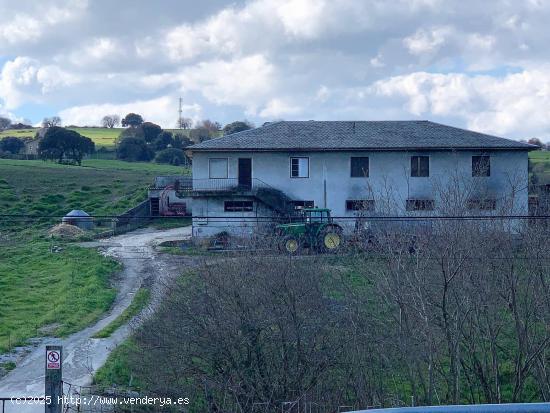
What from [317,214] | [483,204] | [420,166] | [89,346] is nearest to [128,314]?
[89,346]

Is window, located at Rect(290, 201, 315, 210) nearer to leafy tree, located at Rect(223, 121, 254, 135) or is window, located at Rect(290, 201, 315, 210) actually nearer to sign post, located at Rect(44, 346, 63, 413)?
sign post, located at Rect(44, 346, 63, 413)

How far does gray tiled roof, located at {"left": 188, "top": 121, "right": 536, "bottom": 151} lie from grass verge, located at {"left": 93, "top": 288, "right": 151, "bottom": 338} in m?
17.9

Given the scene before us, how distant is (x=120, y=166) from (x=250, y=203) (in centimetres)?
4765

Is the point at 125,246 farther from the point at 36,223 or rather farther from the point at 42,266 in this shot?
the point at 36,223

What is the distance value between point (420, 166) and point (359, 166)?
3212 mm

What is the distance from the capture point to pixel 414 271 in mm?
16516

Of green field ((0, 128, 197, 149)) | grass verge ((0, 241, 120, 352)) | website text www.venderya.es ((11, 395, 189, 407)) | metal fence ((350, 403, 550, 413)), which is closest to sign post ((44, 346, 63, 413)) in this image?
website text www.venderya.es ((11, 395, 189, 407))

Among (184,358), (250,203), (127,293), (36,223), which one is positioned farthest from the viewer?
(36,223)

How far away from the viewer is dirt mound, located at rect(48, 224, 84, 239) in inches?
1656

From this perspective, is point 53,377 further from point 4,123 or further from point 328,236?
point 4,123

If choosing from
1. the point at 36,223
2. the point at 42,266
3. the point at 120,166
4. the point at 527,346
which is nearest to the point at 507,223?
the point at 527,346

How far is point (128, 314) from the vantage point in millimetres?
24250

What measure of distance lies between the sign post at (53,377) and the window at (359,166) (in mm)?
30491

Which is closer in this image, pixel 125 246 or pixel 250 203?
pixel 125 246
